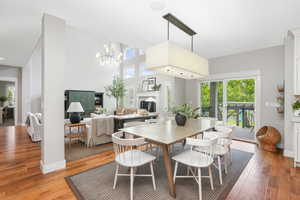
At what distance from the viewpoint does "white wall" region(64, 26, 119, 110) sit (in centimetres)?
665

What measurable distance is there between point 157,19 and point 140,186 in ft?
9.19

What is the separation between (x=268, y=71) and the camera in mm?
3920

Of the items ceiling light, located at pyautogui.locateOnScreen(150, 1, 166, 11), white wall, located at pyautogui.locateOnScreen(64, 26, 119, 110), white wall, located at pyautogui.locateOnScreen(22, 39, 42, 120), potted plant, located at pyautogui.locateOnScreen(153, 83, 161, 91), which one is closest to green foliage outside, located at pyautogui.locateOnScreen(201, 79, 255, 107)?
potted plant, located at pyautogui.locateOnScreen(153, 83, 161, 91)

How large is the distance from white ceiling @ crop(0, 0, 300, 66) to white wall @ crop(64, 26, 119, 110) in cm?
307

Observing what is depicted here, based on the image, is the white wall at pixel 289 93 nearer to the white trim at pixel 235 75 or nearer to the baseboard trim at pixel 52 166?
the white trim at pixel 235 75

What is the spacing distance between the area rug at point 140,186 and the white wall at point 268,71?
2230mm

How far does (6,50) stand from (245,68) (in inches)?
301

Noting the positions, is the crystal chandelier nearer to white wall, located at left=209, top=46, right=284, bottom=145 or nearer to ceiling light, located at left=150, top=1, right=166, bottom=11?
ceiling light, located at left=150, top=1, right=166, bottom=11

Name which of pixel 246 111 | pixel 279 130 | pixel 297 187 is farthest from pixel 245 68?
pixel 297 187

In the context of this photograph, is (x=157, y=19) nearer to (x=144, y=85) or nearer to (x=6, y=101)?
(x=144, y=85)

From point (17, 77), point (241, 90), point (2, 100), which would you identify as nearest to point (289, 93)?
point (241, 90)

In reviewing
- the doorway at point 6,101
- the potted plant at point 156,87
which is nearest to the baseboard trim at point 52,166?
the potted plant at point 156,87

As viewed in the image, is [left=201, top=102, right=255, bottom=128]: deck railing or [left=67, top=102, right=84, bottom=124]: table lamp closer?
[left=67, top=102, right=84, bottom=124]: table lamp

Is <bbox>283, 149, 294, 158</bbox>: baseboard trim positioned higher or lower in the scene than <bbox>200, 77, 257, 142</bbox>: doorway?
lower
